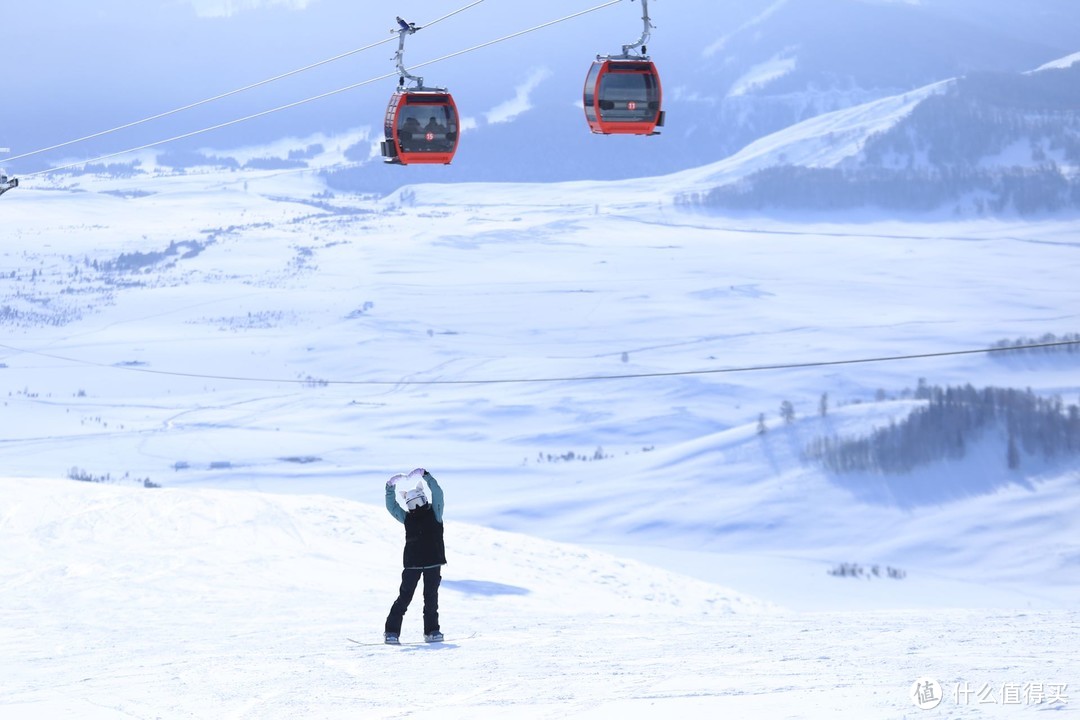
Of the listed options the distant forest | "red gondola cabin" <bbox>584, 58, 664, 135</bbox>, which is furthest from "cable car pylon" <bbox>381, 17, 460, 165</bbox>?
the distant forest

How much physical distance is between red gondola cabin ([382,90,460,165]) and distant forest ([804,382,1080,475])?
55.3 metres

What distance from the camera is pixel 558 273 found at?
161m

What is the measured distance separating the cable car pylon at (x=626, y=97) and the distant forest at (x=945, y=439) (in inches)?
2201

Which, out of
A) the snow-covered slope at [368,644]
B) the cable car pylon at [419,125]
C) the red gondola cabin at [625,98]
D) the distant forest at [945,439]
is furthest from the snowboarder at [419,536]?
the distant forest at [945,439]

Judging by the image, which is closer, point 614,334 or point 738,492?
point 738,492

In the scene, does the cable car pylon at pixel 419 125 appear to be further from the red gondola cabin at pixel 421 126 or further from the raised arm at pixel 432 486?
the raised arm at pixel 432 486

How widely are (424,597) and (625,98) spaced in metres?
5.13

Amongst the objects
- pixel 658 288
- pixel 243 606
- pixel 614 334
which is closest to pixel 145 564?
pixel 243 606

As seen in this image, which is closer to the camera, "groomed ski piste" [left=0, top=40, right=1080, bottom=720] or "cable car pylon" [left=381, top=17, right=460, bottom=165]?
"groomed ski piste" [left=0, top=40, right=1080, bottom=720]

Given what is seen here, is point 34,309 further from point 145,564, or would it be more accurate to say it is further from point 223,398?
point 145,564

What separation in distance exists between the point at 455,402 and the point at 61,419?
1042 inches

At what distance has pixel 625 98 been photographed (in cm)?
1237

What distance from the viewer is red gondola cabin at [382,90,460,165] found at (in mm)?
13336

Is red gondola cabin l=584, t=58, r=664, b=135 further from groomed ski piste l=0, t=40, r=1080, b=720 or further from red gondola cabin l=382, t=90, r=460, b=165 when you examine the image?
groomed ski piste l=0, t=40, r=1080, b=720
